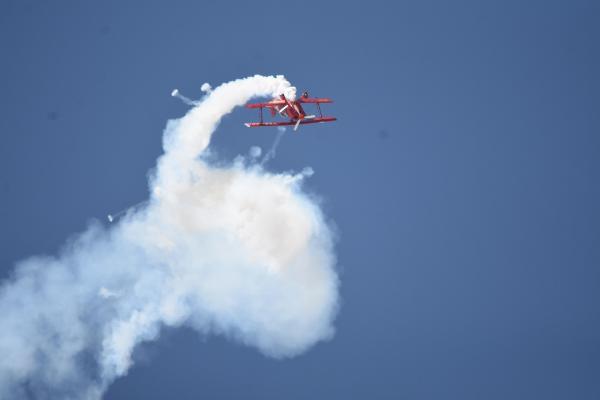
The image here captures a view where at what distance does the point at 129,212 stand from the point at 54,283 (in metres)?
8.47

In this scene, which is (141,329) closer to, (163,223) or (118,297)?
(118,297)

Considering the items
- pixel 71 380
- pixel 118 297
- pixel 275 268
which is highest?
pixel 275 268

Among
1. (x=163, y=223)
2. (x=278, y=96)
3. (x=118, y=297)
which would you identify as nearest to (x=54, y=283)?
(x=118, y=297)

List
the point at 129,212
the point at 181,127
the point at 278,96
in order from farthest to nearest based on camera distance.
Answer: the point at 129,212, the point at 181,127, the point at 278,96

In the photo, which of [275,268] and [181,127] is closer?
[181,127]

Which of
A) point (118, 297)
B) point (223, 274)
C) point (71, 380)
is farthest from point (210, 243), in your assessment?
point (71, 380)

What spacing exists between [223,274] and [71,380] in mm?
15593

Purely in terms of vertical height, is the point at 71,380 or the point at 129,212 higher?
the point at 129,212

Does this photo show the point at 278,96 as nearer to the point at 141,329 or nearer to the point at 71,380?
the point at 141,329

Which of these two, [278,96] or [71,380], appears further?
[71,380]

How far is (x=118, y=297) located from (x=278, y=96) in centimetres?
2250

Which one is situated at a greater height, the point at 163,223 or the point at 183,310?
the point at 163,223

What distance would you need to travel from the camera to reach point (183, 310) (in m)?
73.1

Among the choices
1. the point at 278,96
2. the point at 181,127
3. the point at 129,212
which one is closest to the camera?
the point at 278,96
